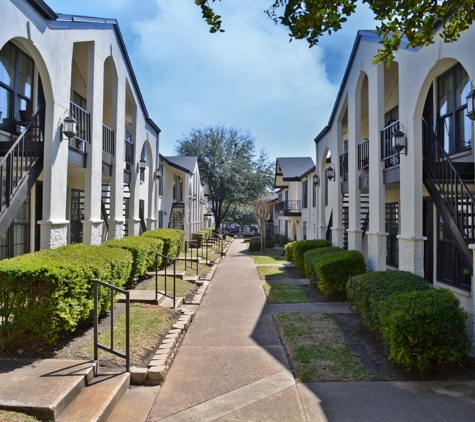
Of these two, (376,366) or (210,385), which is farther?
(376,366)

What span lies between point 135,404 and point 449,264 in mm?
7547

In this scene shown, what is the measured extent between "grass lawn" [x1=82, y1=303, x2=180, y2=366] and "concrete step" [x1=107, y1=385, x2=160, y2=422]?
0.59 m

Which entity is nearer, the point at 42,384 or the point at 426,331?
the point at 42,384

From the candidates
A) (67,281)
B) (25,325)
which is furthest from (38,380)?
(67,281)

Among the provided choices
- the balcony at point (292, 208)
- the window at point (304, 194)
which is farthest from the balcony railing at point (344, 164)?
the balcony at point (292, 208)

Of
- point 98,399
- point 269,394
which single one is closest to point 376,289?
point 269,394

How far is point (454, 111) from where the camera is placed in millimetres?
8219

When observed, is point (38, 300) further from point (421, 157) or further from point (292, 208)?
point (292, 208)

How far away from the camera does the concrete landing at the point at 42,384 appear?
350 cm

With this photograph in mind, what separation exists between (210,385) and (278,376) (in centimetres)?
90

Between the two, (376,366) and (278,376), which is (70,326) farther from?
(376,366)

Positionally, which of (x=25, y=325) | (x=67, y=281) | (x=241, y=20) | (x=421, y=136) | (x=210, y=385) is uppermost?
(x=241, y=20)

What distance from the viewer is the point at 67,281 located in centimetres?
502

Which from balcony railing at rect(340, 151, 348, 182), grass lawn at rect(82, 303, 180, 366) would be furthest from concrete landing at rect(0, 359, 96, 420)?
balcony railing at rect(340, 151, 348, 182)
